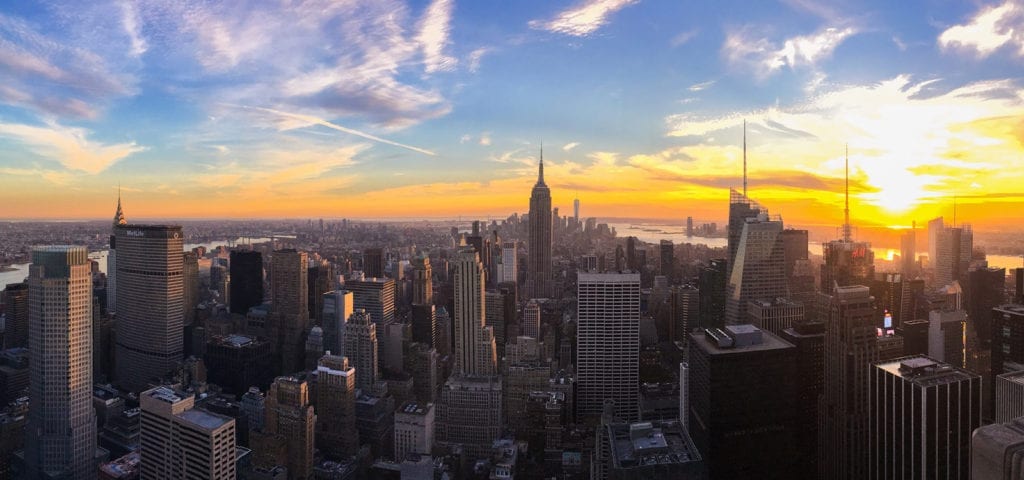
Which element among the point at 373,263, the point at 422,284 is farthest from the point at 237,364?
the point at 373,263

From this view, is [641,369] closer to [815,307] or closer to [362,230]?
[815,307]

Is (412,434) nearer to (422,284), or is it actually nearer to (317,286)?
(422,284)

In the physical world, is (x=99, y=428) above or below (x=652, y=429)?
below

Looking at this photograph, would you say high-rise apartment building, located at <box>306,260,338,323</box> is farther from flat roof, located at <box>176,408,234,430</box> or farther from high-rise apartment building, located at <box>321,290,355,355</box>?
flat roof, located at <box>176,408,234,430</box>

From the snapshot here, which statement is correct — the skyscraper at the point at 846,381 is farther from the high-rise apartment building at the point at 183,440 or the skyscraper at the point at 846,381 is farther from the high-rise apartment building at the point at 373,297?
the high-rise apartment building at the point at 373,297

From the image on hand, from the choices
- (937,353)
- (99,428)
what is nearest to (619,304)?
(937,353)
